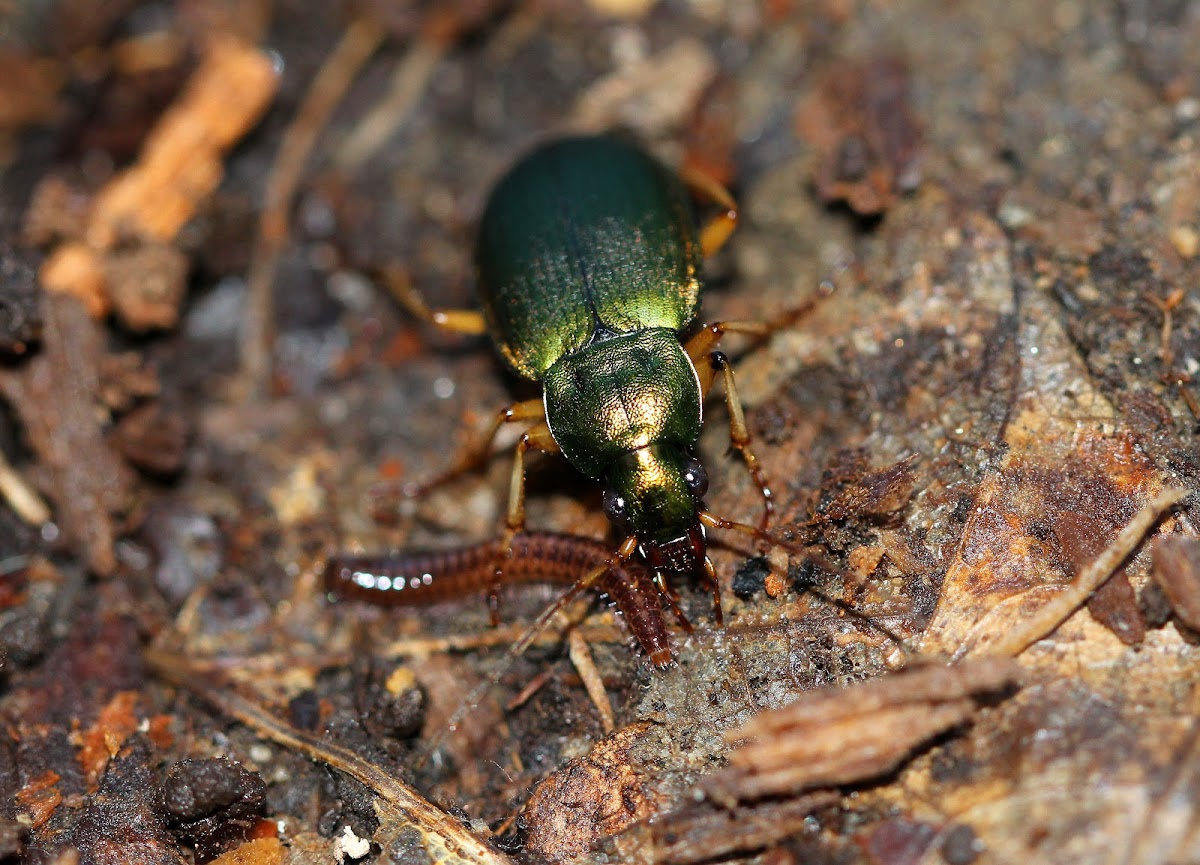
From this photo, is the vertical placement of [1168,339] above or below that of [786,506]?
above

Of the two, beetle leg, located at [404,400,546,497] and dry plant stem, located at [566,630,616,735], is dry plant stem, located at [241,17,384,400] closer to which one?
beetle leg, located at [404,400,546,497]

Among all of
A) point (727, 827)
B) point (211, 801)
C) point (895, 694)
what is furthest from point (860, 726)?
point (211, 801)

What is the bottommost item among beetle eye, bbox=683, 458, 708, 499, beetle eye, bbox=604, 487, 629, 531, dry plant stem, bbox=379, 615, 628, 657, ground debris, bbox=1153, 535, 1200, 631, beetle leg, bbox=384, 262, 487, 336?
dry plant stem, bbox=379, 615, 628, 657

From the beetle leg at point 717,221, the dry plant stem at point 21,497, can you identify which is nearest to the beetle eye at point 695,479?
the beetle leg at point 717,221

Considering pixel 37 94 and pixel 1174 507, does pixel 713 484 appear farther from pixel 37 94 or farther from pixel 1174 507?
pixel 37 94

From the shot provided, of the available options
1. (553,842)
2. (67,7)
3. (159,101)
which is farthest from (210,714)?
(67,7)

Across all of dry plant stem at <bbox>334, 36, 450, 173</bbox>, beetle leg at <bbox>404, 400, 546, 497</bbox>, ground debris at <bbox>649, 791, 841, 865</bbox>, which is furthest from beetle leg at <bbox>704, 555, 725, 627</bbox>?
dry plant stem at <bbox>334, 36, 450, 173</bbox>
